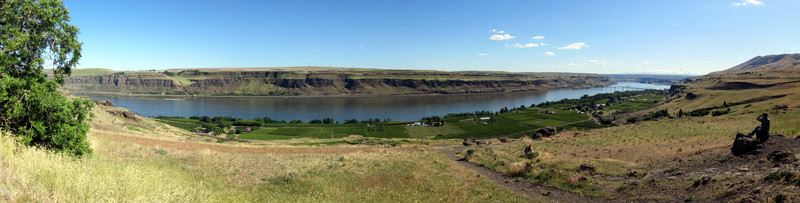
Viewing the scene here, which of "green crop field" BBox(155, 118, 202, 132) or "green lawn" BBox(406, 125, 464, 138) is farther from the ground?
"green crop field" BBox(155, 118, 202, 132)

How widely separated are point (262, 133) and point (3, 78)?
77.9m

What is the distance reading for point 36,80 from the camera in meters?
8.12

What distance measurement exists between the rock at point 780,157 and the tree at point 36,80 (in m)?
22.3

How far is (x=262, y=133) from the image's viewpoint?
79875 mm

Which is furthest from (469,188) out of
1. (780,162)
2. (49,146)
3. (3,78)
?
(3,78)

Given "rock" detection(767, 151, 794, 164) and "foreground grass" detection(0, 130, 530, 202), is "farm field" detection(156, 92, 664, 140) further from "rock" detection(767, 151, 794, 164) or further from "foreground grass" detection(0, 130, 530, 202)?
"rock" detection(767, 151, 794, 164)

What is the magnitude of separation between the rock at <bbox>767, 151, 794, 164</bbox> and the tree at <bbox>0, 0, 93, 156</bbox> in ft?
73.2

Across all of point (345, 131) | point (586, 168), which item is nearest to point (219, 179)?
point (586, 168)

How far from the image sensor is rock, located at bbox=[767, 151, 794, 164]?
10.6 m

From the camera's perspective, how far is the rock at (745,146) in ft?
43.6

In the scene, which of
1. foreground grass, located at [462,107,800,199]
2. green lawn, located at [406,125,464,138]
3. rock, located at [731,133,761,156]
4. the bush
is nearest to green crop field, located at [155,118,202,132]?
green lawn, located at [406,125,464,138]

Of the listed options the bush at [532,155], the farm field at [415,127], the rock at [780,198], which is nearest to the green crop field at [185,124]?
the farm field at [415,127]

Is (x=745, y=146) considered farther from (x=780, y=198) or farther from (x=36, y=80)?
(x=36, y=80)

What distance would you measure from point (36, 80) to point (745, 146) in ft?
85.2
